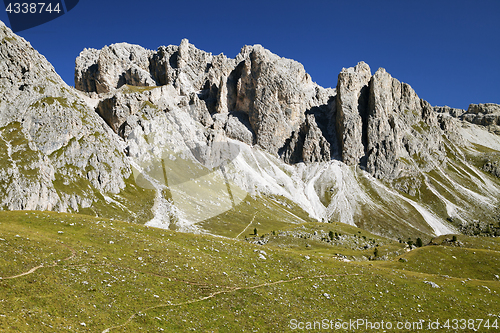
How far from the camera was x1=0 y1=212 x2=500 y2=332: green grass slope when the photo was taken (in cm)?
2234

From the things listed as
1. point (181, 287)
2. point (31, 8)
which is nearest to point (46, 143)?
point (31, 8)

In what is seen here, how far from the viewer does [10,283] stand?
22516mm

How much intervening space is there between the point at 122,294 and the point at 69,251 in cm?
1012

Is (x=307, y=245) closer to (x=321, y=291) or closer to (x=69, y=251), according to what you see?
(x=321, y=291)
